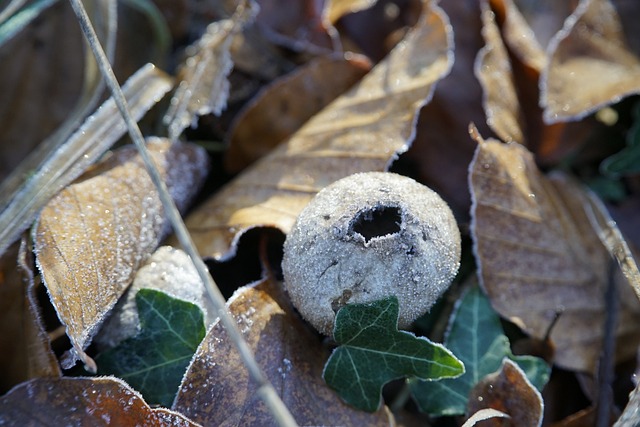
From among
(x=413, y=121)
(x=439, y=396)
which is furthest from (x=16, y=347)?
(x=413, y=121)

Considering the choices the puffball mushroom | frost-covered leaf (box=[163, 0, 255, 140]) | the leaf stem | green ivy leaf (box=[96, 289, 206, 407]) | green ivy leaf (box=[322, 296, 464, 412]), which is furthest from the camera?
frost-covered leaf (box=[163, 0, 255, 140])

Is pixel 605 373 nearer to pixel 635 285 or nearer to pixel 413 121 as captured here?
pixel 635 285

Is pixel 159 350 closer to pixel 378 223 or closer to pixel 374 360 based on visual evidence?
pixel 374 360

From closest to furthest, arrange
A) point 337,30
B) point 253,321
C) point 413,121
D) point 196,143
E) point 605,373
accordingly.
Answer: point 253,321
point 605,373
point 413,121
point 196,143
point 337,30

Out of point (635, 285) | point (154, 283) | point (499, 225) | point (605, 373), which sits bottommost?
point (605, 373)

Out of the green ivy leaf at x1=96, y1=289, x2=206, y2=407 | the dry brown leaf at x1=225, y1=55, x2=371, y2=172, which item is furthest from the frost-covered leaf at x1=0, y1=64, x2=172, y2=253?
the green ivy leaf at x1=96, y1=289, x2=206, y2=407

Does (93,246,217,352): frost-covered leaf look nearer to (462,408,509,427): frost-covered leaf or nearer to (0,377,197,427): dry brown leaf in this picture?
(0,377,197,427): dry brown leaf

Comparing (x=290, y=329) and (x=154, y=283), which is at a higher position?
(x=154, y=283)

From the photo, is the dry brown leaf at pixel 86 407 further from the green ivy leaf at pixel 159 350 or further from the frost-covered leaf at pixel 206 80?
the frost-covered leaf at pixel 206 80
